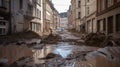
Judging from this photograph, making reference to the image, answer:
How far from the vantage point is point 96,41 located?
736 inches

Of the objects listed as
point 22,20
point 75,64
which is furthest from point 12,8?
point 75,64

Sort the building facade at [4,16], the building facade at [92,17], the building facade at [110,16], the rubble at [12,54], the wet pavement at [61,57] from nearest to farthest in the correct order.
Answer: the wet pavement at [61,57] → the rubble at [12,54] → the building facade at [4,16] → the building facade at [110,16] → the building facade at [92,17]

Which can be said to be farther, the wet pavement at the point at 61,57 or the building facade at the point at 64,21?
the building facade at the point at 64,21

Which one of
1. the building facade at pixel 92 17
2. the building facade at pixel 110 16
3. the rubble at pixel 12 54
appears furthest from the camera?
the building facade at pixel 92 17

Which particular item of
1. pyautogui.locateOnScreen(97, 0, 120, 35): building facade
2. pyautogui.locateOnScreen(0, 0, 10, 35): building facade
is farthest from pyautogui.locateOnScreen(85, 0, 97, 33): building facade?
pyautogui.locateOnScreen(0, 0, 10, 35): building facade

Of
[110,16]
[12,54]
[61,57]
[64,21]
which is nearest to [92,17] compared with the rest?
[110,16]

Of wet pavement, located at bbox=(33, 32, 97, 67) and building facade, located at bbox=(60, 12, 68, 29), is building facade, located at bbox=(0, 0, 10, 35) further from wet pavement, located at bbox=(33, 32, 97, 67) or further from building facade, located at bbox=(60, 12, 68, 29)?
building facade, located at bbox=(60, 12, 68, 29)

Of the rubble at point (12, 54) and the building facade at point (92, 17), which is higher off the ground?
the building facade at point (92, 17)

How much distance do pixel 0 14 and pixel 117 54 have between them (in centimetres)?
1304

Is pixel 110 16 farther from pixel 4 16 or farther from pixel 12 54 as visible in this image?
pixel 12 54

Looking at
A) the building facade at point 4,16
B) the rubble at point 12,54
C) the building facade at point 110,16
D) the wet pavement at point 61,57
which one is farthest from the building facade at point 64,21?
the rubble at point 12,54

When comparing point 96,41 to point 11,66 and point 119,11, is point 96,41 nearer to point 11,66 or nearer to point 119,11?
point 119,11

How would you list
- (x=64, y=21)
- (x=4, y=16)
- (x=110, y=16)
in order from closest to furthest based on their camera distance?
(x=4, y=16) → (x=110, y=16) → (x=64, y=21)

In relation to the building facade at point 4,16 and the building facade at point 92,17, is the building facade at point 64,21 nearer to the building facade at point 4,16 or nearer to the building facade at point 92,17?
the building facade at point 92,17
